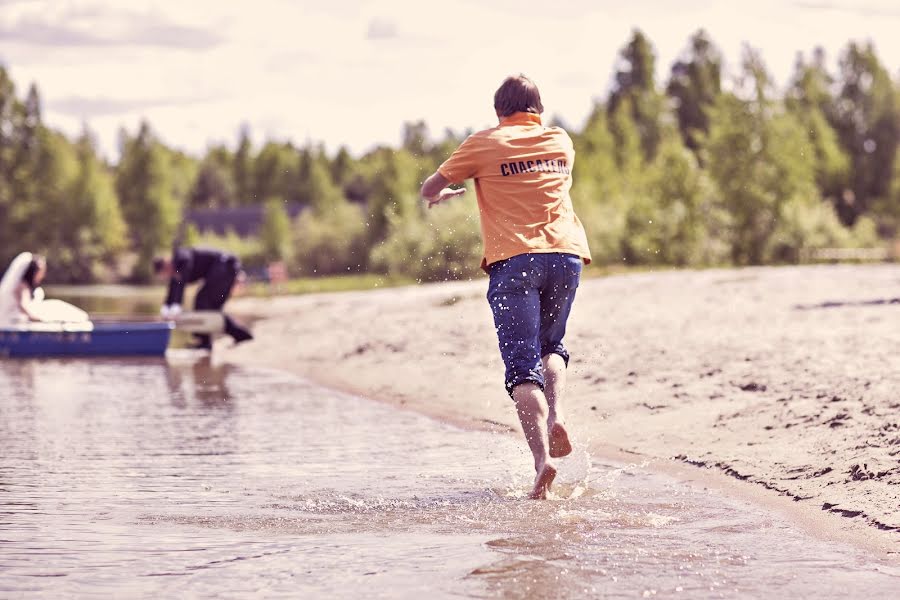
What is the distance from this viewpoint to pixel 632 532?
616 cm

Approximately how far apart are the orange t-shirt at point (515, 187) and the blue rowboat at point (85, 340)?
12.2 meters

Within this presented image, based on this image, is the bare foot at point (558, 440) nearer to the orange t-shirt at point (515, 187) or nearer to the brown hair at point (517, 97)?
the orange t-shirt at point (515, 187)

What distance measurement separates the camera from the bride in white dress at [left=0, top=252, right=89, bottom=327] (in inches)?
723

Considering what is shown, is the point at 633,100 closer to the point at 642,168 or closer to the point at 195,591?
the point at 642,168

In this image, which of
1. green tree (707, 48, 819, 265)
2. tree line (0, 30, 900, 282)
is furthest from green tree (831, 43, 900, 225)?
green tree (707, 48, 819, 265)

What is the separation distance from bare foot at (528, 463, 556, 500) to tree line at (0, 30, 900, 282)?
5878 millimetres

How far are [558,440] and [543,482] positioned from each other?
0.25m

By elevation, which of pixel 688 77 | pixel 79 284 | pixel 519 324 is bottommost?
pixel 79 284

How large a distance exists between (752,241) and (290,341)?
796 inches

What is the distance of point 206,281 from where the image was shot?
63.1 ft

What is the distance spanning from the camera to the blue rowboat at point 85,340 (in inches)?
730

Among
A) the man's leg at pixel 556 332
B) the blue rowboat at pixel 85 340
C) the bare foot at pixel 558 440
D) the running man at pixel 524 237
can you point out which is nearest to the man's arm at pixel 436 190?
the running man at pixel 524 237

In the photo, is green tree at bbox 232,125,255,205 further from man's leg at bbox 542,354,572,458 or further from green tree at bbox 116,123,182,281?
man's leg at bbox 542,354,572,458

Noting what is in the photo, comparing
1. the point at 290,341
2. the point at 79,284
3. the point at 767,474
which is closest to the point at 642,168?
the point at 290,341
